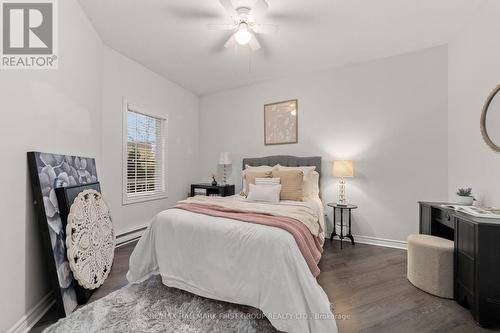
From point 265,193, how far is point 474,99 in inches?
105

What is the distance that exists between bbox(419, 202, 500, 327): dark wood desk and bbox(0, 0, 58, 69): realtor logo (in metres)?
3.72

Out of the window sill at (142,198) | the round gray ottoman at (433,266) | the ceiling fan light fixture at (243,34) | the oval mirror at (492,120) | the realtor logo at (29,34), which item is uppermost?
the ceiling fan light fixture at (243,34)

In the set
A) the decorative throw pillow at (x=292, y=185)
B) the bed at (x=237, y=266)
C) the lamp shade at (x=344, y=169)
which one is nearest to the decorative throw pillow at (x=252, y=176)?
the decorative throw pillow at (x=292, y=185)

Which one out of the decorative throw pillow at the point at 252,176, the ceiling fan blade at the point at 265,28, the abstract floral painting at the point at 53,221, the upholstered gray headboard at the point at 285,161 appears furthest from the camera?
the upholstered gray headboard at the point at 285,161

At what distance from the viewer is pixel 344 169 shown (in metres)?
3.24

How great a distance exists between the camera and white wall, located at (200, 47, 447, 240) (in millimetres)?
3037

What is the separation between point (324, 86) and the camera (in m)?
3.77

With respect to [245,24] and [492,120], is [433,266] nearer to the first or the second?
[492,120]

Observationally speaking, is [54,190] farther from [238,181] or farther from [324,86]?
[324,86]

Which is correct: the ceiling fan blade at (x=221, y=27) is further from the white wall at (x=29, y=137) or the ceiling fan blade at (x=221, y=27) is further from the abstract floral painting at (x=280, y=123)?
the abstract floral painting at (x=280, y=123)

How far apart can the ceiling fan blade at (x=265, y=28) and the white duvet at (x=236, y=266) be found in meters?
2.27

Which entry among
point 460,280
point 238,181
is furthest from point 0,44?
point 460,280

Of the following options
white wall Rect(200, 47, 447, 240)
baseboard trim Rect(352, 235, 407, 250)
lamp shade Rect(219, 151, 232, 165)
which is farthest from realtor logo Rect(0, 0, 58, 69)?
baseboard trim Rect(352, 235, 407, 250)

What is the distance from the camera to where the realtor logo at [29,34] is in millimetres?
1594
